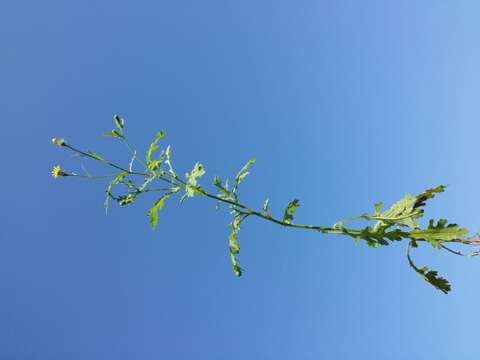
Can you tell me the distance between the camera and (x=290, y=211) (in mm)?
4418

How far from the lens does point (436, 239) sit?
390 cm

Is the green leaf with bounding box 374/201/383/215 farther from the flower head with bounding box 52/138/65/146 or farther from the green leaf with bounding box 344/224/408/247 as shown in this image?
the flower head with bounding box 52/138/65/146

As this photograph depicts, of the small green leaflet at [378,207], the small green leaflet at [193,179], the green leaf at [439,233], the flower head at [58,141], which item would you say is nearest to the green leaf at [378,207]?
the small green leaflet at [378,207]

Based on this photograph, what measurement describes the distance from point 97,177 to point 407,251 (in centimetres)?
340

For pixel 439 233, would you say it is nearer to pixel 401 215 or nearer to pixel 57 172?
pixel 401 215

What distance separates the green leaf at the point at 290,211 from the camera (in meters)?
4.23

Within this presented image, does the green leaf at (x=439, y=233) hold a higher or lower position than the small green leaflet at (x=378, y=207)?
lower

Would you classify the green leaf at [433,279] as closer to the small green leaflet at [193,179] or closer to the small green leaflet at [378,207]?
the small green leaflet at [378,207]

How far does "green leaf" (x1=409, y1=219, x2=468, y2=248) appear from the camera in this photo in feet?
12.6

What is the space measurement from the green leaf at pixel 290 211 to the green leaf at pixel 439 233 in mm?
1137

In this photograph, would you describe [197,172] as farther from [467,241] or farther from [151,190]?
[467,241]

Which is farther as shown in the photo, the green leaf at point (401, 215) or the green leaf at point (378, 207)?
the green leaf at point (378, 207)

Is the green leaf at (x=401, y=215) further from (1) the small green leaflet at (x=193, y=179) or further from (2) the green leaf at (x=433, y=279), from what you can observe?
(1) the small green leaflet at (x=193, y=179)

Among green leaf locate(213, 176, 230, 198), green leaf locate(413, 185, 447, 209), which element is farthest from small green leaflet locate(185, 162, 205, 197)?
green leaf locate(413, 185, 447, 209)
